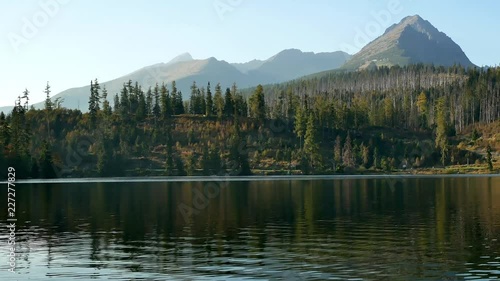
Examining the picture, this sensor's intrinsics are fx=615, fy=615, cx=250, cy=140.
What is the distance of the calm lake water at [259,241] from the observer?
1586 inches

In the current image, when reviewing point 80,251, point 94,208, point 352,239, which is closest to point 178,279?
point 80,251

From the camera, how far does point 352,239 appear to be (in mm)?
54938

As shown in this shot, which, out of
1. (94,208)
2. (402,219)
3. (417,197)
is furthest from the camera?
(417,197)

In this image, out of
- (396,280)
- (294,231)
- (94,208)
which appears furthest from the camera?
(94,208)

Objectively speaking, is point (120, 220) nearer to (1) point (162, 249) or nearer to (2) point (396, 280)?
(1) point (162, 249)

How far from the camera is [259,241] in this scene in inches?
2149

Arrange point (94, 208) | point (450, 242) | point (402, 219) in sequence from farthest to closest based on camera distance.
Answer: point (94, 208) → point (402, 219) → point (450, 242)

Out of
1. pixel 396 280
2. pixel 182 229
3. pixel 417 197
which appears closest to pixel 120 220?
pixel 182 229

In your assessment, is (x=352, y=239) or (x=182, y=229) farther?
(x=182, y=229)

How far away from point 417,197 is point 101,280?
8244cm

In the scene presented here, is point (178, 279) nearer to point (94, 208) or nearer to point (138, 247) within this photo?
point (138, 247)

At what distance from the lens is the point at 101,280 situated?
38.1 meters

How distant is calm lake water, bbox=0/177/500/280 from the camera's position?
40.3 m

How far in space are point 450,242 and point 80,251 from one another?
102 feet
